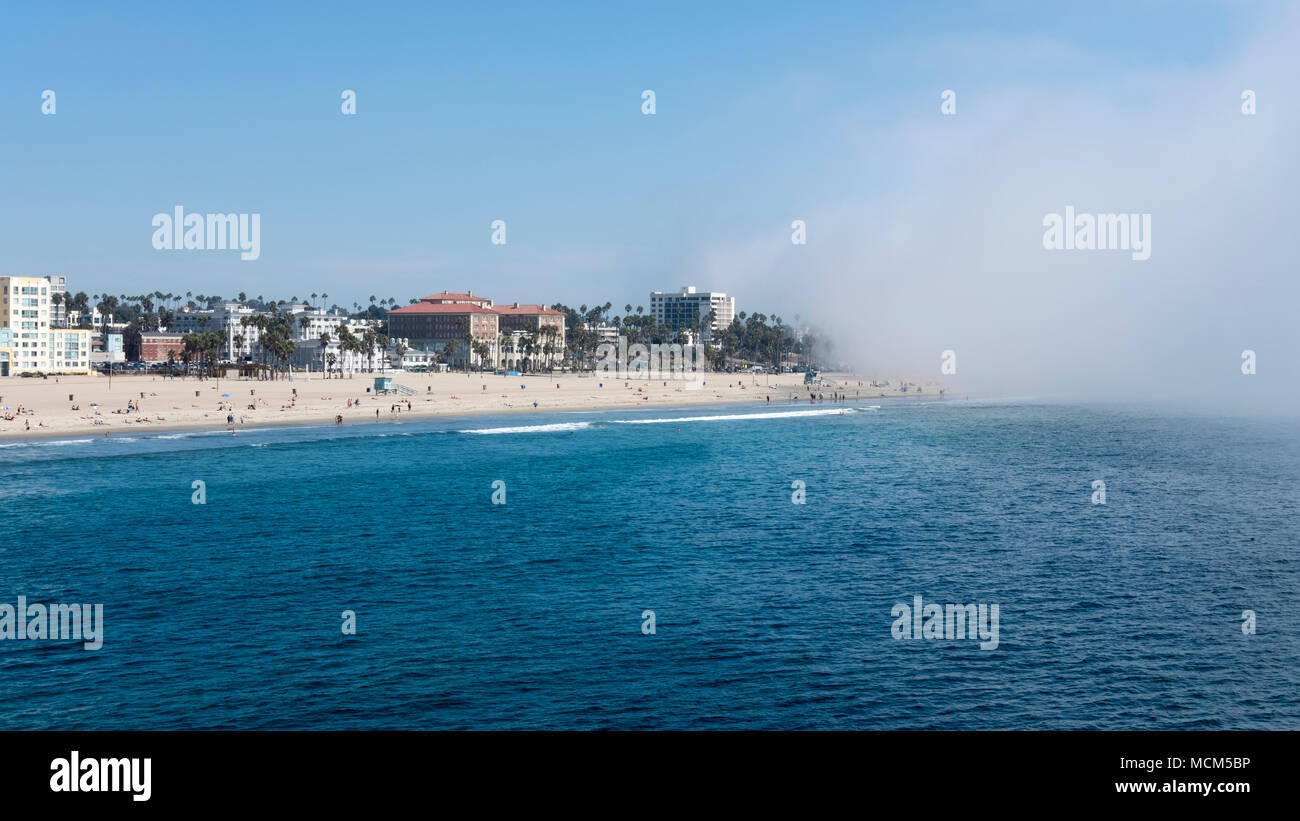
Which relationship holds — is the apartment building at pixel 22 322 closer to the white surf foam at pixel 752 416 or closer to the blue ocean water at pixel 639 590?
the blue ocean water at pixel 639 590

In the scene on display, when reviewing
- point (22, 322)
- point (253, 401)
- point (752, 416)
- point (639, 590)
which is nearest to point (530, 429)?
point (253, 401)

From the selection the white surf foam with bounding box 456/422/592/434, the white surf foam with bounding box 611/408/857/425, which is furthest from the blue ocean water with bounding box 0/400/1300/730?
the white surf foam with bounding box 611/408/857/425

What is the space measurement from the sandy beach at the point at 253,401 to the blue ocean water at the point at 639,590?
22241mm

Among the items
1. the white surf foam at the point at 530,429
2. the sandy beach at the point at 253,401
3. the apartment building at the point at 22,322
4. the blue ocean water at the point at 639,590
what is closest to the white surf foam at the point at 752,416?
the white surf foam at the point at 530,429

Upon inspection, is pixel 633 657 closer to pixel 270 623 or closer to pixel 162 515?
pixel 270 623

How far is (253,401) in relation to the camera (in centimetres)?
13525

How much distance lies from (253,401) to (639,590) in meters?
107

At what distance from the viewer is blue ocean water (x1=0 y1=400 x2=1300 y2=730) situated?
29328mm

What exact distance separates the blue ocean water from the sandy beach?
2224cm

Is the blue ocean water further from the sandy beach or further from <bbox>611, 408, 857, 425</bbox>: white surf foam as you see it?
<bbox>611, 408, 857, 425</bbox>: white surf foam

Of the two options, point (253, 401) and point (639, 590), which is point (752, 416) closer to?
point (253, 401)
